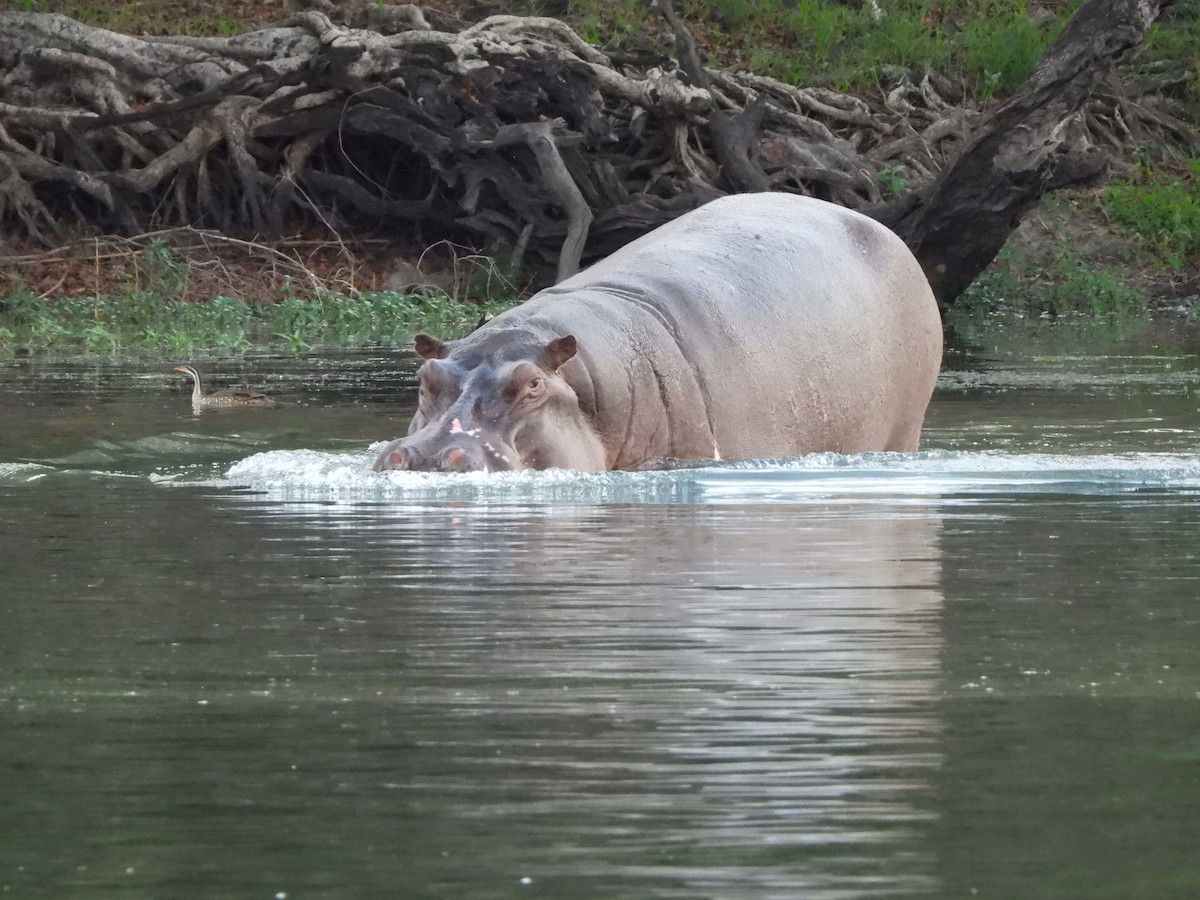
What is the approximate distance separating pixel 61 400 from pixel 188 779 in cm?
718

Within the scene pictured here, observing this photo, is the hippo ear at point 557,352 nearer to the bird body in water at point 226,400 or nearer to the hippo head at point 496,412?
the hippo head at point 496,412

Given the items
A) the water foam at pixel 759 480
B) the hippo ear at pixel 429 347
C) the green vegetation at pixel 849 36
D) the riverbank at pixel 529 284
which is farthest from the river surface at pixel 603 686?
the green vegetation at pixel 849 36

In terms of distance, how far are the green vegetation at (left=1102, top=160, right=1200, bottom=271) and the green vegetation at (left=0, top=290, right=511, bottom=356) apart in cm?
664

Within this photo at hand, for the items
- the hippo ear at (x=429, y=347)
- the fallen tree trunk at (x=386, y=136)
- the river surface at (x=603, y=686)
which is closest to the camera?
the river surface at (x=603, y=686)

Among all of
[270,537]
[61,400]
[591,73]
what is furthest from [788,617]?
[591,73]

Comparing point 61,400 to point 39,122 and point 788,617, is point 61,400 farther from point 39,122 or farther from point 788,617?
point 39,122

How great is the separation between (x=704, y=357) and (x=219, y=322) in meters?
8.22

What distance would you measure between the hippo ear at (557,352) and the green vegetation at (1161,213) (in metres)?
13.4

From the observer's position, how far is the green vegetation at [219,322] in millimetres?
13734

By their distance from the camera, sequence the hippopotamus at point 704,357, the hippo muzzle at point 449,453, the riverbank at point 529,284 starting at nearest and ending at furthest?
the hippo muzzle at point 449,453
the hippopotamus at point 704,357
the riverbank at point 529,284

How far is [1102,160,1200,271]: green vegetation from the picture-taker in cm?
1956

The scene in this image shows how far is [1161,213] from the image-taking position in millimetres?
19797

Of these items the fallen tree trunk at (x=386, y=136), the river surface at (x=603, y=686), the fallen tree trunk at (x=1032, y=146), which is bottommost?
the fallen tree trunk at (x=386, y=136)

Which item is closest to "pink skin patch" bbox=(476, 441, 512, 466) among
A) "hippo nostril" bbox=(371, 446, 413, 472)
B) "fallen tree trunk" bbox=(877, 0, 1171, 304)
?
"hippo nostril" bbox=(371, 446, 413, 472)
